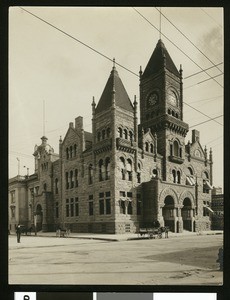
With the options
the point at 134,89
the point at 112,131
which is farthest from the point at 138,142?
the point at 134,89

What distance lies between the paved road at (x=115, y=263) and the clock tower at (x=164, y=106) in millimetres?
817

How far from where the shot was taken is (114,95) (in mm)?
3385

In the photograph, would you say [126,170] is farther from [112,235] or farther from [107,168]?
[112,235]

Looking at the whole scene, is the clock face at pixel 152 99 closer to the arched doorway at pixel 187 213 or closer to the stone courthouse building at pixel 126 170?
the stone courthouse building at pixel 126 170

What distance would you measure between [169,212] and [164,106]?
3.79 ft

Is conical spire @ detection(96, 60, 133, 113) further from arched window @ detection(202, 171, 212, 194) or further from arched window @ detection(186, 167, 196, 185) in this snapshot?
arched window @ detection(202, 171, 212, 194)

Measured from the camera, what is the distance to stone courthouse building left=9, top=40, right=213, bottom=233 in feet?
11.1

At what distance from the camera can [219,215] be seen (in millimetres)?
3150

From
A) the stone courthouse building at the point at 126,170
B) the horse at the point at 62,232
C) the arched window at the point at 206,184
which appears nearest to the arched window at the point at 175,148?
the stone courthouse building at the point at 126,170

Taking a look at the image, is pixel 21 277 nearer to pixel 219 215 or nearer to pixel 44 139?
pixel 44 139

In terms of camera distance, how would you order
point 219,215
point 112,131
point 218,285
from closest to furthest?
point 218,285, point 219,215, point 112,131

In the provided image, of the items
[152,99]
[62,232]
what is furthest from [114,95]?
[62,232]

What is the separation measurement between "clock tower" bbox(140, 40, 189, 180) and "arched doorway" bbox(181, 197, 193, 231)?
354 millimetres

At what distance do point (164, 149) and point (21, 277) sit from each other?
1936 mm
